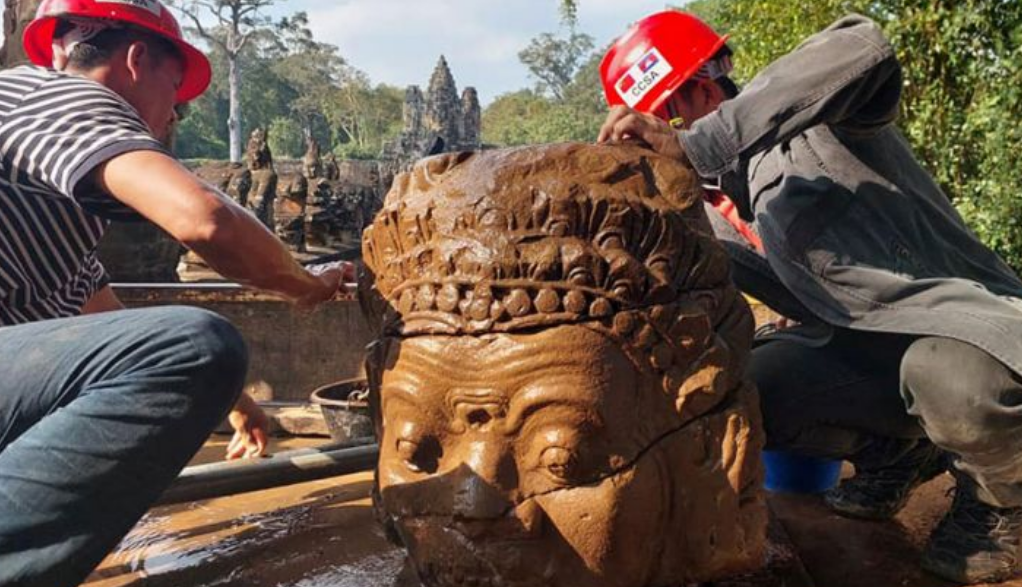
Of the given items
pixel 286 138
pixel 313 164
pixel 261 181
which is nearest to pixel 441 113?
pixel 313 164

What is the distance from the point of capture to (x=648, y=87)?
2.68 metres

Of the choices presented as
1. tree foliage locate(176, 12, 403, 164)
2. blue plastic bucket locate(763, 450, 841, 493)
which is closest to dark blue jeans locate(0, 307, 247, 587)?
blue plastic bucket locate(763, 450, 841, 493)

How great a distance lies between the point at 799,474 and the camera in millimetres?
3104

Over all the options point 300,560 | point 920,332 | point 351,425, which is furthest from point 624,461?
point 351,425

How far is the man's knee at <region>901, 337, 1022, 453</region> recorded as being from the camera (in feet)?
6.61

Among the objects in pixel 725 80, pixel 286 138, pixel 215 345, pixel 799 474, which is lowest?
pixel 799 474

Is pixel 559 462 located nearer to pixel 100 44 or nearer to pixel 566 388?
pixel 566 388

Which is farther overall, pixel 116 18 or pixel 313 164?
pixel 313 164

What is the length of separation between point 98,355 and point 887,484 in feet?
7.63

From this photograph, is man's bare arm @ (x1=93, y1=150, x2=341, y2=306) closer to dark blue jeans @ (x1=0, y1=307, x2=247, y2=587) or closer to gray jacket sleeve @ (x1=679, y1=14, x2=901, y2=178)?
dark blue jeans @ (x1=0, y1=307, x2=247, y2=587)

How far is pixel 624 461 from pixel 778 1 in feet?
24.3

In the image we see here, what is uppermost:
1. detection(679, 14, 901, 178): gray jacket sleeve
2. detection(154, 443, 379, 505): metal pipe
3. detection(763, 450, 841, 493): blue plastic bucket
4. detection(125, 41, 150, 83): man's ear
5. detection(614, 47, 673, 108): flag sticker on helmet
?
detection(125, 41, 150, 83): man's ear

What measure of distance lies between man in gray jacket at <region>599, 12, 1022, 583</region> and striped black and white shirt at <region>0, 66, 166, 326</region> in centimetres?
115

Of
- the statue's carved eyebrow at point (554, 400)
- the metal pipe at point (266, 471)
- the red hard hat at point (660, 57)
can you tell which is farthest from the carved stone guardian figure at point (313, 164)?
the statue's carved eyebrow at point (554, 400)
